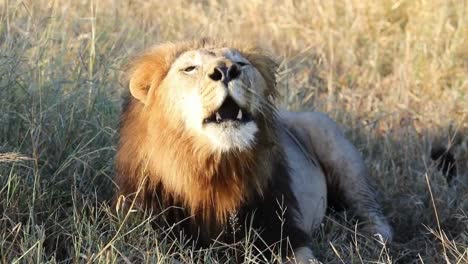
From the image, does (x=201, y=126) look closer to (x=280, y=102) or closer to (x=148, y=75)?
(x=148, y=75)

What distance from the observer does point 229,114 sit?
331 centimetres

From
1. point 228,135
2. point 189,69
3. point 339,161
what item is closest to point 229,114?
point 228,135

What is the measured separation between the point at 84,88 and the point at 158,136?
51.1 inches

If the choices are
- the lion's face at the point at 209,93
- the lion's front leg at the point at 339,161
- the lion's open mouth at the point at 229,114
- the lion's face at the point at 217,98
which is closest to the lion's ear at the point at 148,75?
the lion's face at the point at 209,93

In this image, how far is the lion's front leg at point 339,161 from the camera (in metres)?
4.55

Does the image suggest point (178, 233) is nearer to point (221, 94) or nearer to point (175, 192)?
point (175, 192)

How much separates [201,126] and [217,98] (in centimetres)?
13

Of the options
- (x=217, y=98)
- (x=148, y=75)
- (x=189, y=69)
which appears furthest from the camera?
(x=148, y=75)

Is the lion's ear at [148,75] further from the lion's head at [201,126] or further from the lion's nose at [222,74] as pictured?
the lion's nose at [222,74]

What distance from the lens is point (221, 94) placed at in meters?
3.23

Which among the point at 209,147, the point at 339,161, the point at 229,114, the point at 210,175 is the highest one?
the point at 229,114

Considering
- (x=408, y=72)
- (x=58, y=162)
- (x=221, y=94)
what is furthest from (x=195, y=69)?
(x=408, y=72)

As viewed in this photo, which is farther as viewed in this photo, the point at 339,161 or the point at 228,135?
the point at 339,161

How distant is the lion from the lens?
330cm
